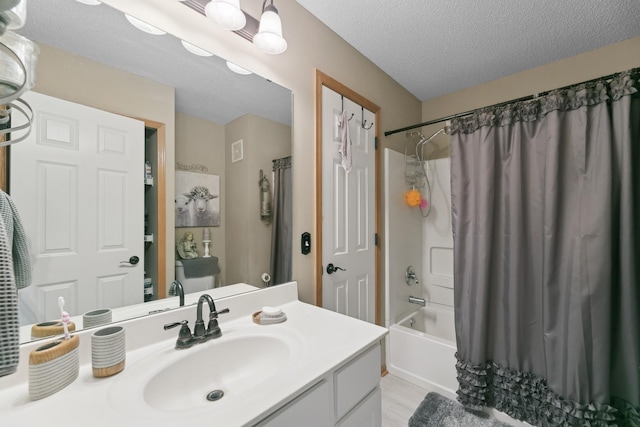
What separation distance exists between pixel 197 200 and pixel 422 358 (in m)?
1.89

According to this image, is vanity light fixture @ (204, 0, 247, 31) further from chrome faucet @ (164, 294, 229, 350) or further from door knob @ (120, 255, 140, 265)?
chrome faucet @ (164, 294, 229, 350)

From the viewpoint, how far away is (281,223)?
4.40 feet

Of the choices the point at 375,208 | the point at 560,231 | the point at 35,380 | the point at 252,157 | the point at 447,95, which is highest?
the point at 447,95

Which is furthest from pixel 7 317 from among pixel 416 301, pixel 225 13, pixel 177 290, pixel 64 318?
pixel 416 301

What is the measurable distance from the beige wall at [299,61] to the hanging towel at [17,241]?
706 millimetres

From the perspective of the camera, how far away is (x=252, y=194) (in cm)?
123

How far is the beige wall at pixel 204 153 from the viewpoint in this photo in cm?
100

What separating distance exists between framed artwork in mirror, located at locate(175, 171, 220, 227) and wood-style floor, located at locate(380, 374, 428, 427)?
1590 mm

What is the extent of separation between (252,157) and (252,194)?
0.18 m

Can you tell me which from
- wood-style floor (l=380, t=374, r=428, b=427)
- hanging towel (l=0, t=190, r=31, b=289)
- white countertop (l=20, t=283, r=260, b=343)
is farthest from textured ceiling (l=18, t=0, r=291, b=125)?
wood-style floor (l=380, t=374, r=428, b=427)

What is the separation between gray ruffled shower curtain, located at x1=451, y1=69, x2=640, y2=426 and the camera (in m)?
1.24

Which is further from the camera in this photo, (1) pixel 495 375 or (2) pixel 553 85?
(2) pixel 553 85

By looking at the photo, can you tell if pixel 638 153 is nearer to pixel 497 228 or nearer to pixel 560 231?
pixel 560 231

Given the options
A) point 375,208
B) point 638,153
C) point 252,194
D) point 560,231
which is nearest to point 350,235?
point 375,208
